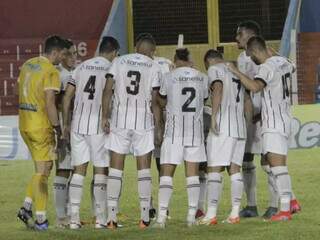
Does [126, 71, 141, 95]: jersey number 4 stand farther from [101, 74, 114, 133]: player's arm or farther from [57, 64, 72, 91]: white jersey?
[57, 64, 72, 91]: white jersey

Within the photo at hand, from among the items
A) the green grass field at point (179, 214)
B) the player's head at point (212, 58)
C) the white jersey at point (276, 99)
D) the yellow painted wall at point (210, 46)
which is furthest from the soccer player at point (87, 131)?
the yellow painted wall at point (210, 46)

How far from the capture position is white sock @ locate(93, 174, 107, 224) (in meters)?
11.6

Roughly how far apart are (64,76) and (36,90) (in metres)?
0.52

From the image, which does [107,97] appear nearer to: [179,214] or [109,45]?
[109,45]

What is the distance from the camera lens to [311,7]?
1065 inches

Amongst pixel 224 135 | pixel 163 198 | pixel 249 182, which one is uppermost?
pixel 224 135

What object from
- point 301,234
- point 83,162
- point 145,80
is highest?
point 145,80

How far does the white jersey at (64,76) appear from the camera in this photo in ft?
38.7

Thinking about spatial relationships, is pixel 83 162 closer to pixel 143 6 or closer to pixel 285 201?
pixel 285 201

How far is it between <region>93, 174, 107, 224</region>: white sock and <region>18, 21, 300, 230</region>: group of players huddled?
0.04ft

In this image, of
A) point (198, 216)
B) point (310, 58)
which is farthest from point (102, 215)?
point (310, 58)

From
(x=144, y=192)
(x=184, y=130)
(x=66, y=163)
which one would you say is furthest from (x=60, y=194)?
(x=184, y=130)

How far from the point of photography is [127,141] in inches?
458

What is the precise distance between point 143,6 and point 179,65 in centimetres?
1669
